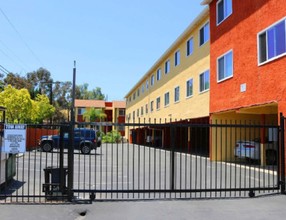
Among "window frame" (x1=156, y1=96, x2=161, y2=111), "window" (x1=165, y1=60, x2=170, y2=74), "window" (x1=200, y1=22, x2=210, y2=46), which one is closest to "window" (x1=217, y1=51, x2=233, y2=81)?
"window" (x1=200, y1=22, x2=210, y2=46)

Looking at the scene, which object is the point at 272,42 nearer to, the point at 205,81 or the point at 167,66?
the point at 205,81

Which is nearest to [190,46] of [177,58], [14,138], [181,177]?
[177,58]

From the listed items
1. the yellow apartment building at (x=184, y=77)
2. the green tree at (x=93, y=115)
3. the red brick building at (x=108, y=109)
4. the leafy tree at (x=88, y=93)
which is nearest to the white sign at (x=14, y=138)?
the yellow apartment building at (x=184, y=77)

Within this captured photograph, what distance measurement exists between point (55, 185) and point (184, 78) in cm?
1982

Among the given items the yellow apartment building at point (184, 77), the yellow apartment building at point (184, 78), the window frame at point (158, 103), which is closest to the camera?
the yellow apartment building at point (184, 78)

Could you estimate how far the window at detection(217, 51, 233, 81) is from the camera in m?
18.3

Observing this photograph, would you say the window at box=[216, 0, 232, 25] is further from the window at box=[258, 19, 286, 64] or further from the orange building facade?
the window at box=[258, 19, 286, 64]

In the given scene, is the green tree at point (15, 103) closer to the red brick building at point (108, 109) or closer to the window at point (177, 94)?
the window at point (177, 94)

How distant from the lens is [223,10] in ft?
63.7

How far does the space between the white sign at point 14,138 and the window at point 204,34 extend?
15716mm

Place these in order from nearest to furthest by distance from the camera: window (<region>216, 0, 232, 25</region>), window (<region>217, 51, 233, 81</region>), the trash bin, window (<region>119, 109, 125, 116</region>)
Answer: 1. the trash bin
2. window (<region>217, 51, 233, 81</region>)
3. window (<region>216, 0, 232, 25</region>)
4. window (<region>119, 109, 125, 116</region>)

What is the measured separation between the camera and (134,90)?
5884 centimetres

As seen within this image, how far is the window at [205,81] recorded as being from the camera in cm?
2259

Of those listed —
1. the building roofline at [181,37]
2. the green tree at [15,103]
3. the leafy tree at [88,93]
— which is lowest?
the green tree at [15,103]
